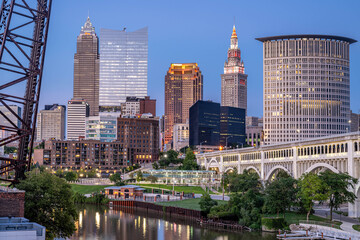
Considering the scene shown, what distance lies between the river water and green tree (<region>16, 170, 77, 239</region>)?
25874 mm

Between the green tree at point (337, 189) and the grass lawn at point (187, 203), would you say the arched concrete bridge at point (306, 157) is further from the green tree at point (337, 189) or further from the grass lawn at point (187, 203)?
the grass lawn at point (187, 203)

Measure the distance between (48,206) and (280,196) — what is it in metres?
45.4

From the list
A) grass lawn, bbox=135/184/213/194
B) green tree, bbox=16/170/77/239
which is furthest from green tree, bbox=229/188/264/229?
grass lawn, bbox=135/184/213/194

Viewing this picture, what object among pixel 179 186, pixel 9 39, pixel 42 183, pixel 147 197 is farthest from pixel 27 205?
pixel 179 186

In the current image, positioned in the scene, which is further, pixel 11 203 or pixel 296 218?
pixel 296 218

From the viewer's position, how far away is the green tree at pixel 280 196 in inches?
3482

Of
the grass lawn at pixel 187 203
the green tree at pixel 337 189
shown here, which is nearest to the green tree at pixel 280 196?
the green tree at pixel 337 189

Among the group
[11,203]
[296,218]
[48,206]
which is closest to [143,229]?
[296,218]

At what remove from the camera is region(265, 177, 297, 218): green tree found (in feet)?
290

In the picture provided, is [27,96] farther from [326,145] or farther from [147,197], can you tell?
[147,197]

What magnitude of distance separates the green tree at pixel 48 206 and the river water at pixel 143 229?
25874 mm

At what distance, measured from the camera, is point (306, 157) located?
117562 millimetres

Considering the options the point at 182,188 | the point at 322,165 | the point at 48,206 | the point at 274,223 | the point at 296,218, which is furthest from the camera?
the point at 182,188

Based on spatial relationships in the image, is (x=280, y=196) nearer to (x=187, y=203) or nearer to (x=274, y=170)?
(x=187, y=203)
